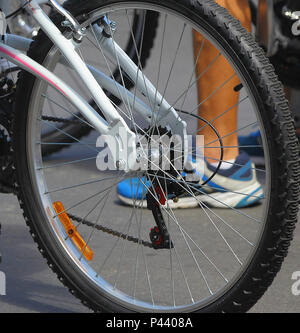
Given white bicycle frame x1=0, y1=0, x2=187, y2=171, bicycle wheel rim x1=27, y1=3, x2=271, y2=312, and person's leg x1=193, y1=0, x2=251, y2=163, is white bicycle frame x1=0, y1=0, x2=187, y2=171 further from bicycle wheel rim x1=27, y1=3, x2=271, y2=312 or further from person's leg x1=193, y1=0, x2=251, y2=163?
person's leg x1=193, y1=0, x2=251, y2=163

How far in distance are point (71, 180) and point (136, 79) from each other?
1738 millimetres

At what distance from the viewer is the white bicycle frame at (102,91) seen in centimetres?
212

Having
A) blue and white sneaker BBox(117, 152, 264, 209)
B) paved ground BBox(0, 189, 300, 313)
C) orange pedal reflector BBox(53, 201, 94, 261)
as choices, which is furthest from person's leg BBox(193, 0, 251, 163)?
orange pedal reflector BBox(53, 201, 94, 261)

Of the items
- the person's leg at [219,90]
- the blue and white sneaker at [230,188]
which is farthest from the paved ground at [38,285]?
the person's leg at [219,90]

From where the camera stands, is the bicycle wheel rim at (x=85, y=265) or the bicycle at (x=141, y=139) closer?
the bicycle at (x=141, y=139)

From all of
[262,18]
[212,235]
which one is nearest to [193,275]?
[212,235]

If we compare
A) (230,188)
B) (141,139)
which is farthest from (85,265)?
(230,188)

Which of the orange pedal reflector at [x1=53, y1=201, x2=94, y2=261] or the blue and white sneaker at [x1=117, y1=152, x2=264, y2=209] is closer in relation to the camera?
the orange pedal reflector at [x1=53, y1=201, x2=94, y2=261]

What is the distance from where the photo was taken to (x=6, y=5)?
2408 millimetres

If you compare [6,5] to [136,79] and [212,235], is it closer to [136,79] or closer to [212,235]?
[136,79]

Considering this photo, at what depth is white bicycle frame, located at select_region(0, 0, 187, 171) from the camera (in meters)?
2.12

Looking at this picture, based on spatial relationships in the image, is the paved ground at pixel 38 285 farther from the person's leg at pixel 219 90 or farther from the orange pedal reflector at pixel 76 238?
the person's leg at pixel 219 90

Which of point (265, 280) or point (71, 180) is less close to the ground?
point (71, 180)
